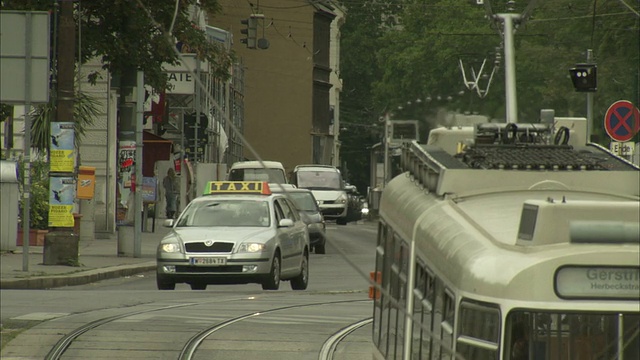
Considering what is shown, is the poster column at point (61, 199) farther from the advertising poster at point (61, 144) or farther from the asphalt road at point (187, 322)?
the asphalt road at point (187, 322)

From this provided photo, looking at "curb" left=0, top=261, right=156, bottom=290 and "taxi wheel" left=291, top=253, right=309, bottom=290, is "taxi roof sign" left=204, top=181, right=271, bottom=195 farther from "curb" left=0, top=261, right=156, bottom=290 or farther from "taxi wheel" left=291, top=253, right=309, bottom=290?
"curb" left=0, top=261, right=156, bottom=290

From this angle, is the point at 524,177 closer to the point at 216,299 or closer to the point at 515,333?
the point at 515,333

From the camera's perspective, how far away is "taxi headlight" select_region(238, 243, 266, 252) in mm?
21547

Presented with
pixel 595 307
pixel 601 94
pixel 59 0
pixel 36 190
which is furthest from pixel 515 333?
pixel 601 94

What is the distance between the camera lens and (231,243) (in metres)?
21.6

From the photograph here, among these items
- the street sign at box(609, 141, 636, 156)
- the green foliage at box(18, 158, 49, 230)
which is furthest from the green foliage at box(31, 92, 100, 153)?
the street sign at box(609, 141, 636, 156)

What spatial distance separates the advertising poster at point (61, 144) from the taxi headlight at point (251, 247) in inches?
188

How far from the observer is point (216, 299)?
19.9 meters

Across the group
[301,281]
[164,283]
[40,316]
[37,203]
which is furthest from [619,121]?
[40,316]

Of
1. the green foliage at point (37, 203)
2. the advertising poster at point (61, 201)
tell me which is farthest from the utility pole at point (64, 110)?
the green foliage at point (37, 203)

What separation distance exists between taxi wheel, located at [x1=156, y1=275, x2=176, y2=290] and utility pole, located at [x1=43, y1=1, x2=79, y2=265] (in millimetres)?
3649

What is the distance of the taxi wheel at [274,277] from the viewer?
2197 cm

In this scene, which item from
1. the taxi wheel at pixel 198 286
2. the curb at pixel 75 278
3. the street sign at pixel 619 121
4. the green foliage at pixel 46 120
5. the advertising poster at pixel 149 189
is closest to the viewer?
the curb at pixel 75 278

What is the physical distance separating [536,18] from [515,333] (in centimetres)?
2383
